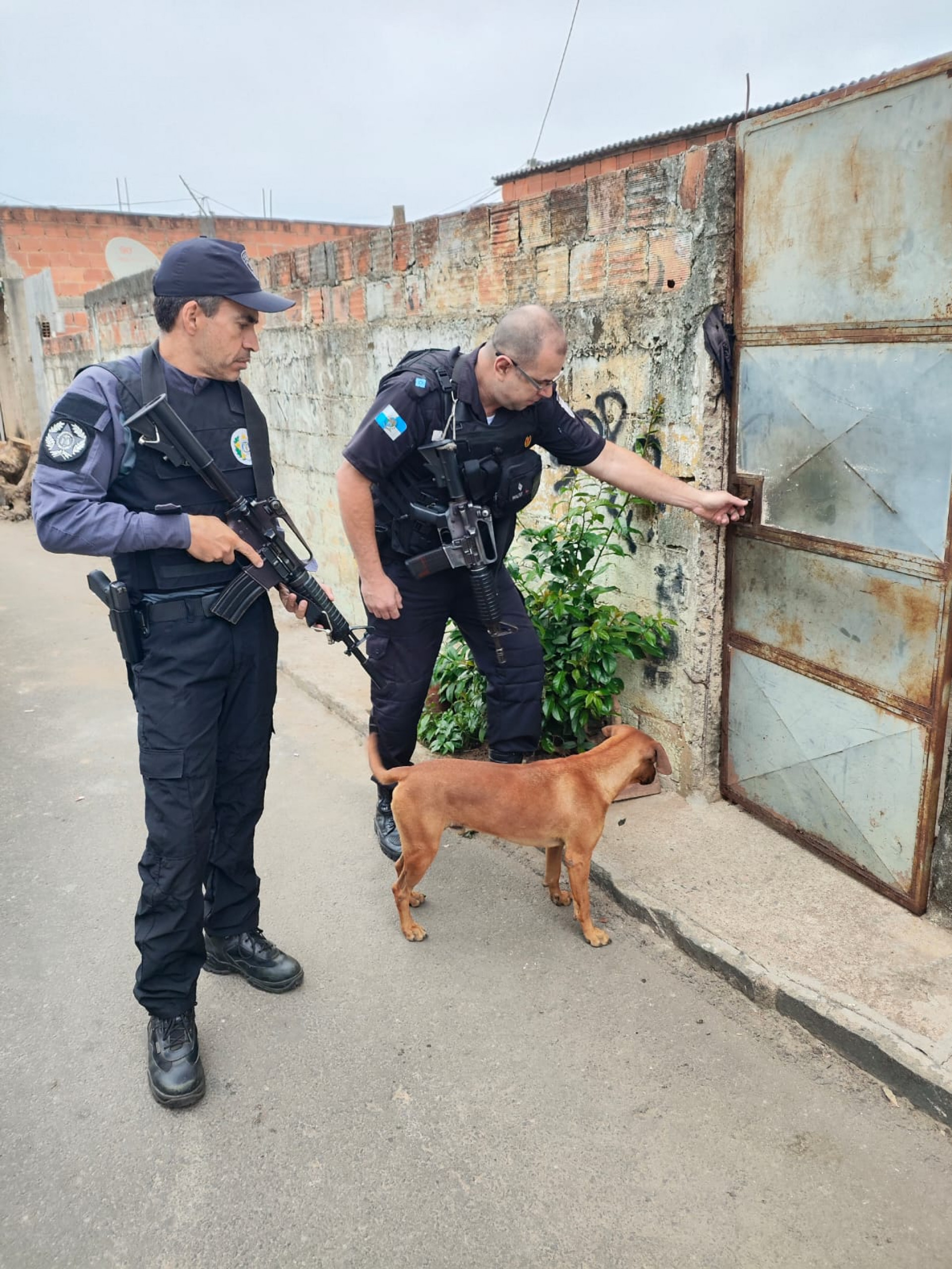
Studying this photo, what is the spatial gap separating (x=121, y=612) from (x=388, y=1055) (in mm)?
1369

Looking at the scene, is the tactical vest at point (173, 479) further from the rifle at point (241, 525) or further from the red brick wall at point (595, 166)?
the red brick wall at point (595, 166)

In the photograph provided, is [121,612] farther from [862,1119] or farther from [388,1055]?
[862,1119]

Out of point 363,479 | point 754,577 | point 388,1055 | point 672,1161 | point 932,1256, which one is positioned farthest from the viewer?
point 754,577

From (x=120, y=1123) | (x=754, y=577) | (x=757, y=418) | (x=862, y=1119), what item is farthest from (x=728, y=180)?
(x=120, y=1123)

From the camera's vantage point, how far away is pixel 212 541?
2.32 meters

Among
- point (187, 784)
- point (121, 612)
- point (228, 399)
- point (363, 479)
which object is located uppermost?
point (228, 399)

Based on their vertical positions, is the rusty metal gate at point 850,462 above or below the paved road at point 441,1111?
above

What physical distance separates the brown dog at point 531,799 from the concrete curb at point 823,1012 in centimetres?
22

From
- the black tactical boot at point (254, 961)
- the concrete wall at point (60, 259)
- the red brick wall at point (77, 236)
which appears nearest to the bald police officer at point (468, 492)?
the black tactical boot at point (254, 961)

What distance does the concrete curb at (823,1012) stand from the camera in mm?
2184

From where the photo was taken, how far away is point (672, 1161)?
2.08 m

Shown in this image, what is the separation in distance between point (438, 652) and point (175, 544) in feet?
4.10

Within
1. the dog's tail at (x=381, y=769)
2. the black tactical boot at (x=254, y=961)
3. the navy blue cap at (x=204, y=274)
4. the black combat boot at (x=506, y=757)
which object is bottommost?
the black tactical boot at (x=254, y=961)

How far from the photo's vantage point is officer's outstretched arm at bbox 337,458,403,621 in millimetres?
2943
